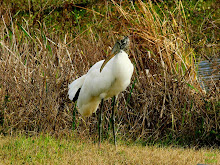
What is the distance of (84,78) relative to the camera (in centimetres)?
522

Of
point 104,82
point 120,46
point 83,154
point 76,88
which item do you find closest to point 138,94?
point 76,88

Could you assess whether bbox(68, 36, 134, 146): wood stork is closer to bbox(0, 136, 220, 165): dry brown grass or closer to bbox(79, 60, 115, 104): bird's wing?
bbox(79, 60, 115, 104): bird's wing

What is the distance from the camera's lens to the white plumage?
185 inches

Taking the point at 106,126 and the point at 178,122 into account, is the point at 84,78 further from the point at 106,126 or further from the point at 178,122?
the point at 178,122

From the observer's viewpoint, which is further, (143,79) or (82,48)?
(82,48)

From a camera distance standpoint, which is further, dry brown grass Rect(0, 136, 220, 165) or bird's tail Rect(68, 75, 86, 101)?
bird's tail Rect(68, 75, 86, 101)

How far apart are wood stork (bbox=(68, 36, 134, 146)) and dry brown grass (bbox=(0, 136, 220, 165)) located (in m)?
0.55

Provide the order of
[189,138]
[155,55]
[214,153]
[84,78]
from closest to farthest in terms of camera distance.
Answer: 1. [214,153]
2. [84,78]
3. [189,138]
4. [155,55]

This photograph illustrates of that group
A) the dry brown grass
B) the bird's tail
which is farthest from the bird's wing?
the dry brown grass

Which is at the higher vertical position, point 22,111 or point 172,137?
point 22,111

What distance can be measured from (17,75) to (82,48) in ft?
4.18

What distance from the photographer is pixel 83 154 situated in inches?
175

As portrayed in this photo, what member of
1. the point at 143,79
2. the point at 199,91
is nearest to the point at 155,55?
the point at 143,79

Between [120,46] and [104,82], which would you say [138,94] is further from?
[120,46]
